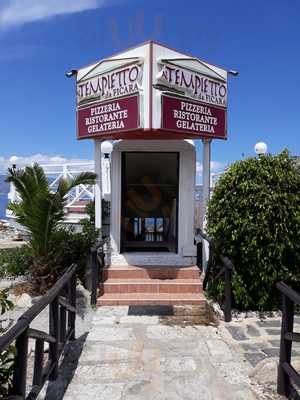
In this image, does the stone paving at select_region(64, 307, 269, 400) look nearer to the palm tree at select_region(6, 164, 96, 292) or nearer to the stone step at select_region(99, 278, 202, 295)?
the stone step at select_region(99, 278, 202, 295)

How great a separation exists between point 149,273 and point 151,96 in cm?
294

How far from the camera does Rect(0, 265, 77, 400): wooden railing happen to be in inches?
109

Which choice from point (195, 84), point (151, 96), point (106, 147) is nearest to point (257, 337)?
point (151, 96)

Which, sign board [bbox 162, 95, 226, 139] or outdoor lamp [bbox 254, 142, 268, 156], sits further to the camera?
outdoor lamp [bbox 254, 142, 268, 156]

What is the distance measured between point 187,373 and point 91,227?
388 centimetres

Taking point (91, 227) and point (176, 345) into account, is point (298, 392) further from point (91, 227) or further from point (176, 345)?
point (91, 227)

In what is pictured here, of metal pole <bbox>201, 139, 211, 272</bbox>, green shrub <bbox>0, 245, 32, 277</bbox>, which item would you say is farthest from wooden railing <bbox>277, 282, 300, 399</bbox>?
green shrub <bbox>0, 245, 32, 277</bbox>

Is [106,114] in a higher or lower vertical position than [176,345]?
higher

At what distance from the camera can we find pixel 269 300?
Result: 6.04 m

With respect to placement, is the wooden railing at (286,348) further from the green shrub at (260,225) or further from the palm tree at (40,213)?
the palm tree at (40,213)

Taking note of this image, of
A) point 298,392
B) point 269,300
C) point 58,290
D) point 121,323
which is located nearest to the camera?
point 298,392

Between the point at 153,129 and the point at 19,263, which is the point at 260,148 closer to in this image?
the point at 153,129

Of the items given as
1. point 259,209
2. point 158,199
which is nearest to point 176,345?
point 259,209

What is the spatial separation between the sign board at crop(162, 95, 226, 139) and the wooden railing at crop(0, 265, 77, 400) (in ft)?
8.96
